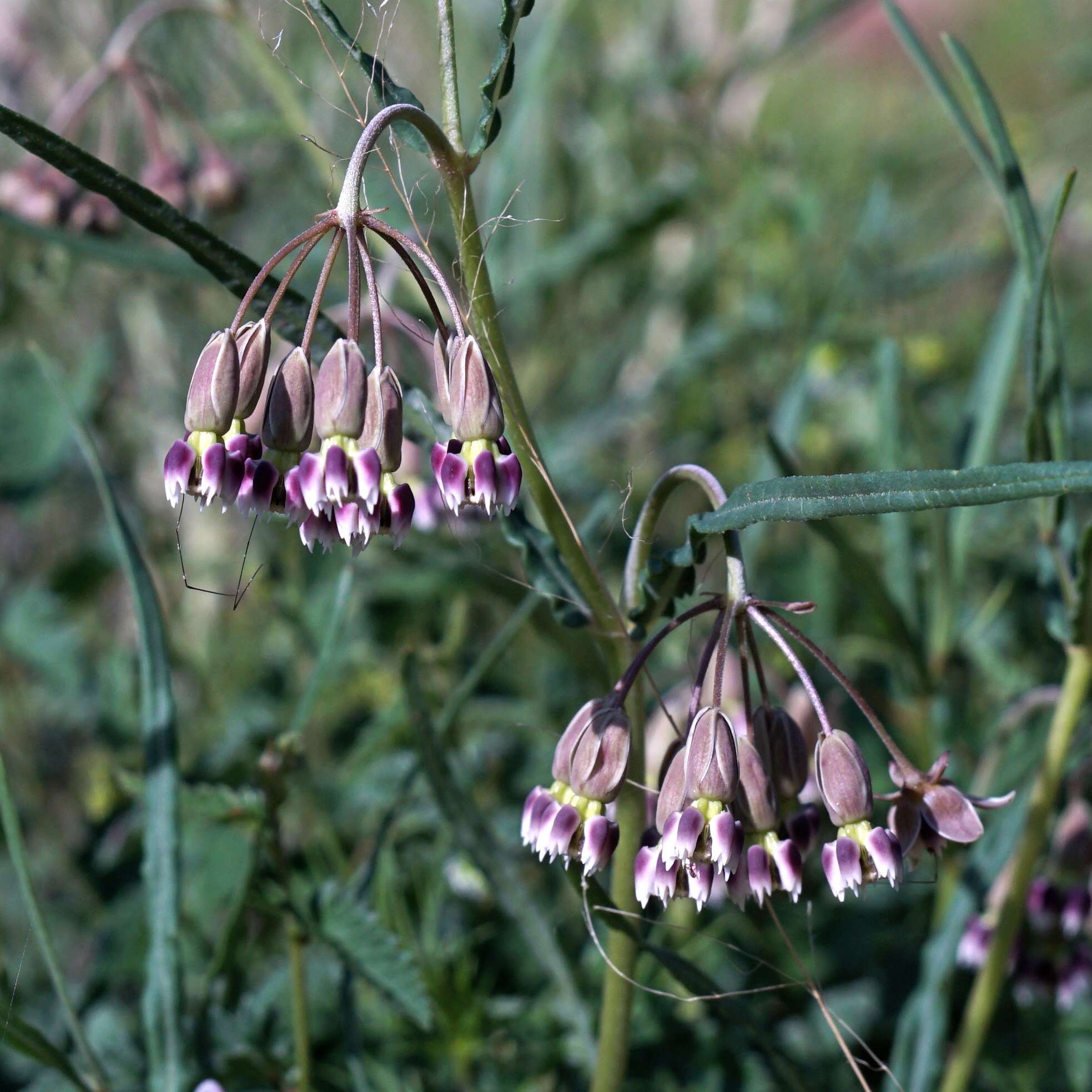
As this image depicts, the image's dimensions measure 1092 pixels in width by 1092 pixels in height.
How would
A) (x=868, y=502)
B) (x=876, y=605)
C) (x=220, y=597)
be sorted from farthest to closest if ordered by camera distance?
(x=220, y=597) → (x=876, y=605) → (x=868, y=502)

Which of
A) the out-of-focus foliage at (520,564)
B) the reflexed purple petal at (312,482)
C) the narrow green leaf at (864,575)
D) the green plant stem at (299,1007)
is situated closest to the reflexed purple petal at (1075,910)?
the out-of-focus foliage at (520,564)

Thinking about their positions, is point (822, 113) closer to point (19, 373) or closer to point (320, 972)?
point (19, 373)

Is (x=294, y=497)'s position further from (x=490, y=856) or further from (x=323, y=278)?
(x=490, y=856)

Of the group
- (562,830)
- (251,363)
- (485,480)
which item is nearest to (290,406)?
(251,363)

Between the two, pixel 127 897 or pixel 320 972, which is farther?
pixel 127 897

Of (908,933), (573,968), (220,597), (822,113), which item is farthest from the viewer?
(822,113)

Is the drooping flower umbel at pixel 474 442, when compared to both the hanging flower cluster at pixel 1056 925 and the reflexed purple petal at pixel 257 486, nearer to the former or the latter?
the reflexed purple petal at pixel 257 486

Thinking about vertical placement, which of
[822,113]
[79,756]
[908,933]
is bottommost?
[908,933]

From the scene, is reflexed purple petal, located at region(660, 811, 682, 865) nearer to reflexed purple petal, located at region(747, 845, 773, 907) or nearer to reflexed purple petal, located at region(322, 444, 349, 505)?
reflexed purple petal, located at region(747, 845, 773, 907)

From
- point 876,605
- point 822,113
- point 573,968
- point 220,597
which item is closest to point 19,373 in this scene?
point 220,597
